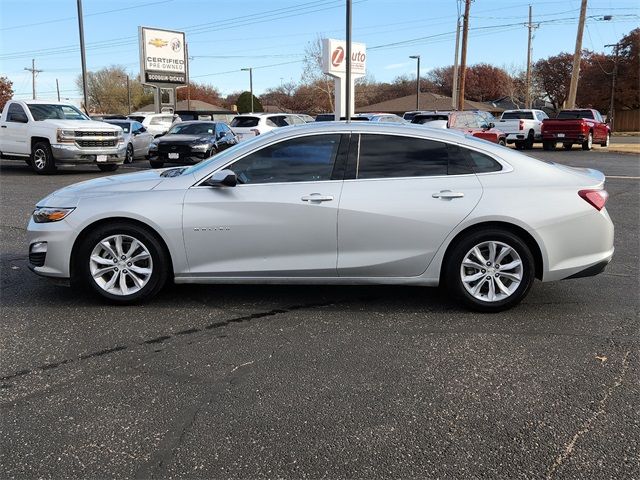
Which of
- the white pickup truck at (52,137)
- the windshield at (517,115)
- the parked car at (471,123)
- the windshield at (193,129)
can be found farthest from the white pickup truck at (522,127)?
the white pickup truck at (52,137)

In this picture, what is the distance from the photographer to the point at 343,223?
481 cm

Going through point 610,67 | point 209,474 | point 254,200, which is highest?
point 610,67

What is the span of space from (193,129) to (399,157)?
578 inches

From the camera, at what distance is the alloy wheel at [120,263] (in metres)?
4.95

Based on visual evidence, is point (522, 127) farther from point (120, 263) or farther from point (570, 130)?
point (120, 263)

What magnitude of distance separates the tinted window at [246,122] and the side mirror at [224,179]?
1632 cm

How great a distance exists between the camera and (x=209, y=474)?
2.74 metres

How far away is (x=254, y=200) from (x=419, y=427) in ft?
7.84

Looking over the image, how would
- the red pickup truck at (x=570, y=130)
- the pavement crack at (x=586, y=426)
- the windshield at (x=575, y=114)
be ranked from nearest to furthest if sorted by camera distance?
the pavement crack at (x=586, y=426)
the red pickup truck at (x=570, y=130)
the windshield at (x=575, y=114)

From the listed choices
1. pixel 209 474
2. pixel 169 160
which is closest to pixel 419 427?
pixel 209 474

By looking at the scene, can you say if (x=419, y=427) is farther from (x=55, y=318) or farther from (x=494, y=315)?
(x=55, y=318)

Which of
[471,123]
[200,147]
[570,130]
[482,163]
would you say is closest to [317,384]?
[482,163]

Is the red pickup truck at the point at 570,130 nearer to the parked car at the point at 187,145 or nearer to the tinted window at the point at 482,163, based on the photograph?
the parked car at the point at 187,145

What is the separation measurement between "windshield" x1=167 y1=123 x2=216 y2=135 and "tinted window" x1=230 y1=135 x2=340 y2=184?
13925 millimetres
